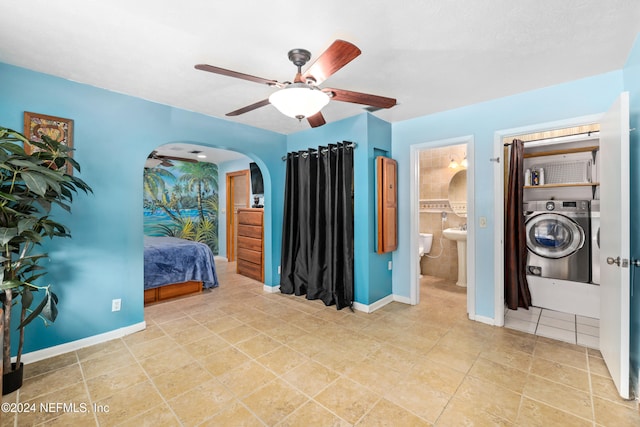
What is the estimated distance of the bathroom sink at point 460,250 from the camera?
4.11 m

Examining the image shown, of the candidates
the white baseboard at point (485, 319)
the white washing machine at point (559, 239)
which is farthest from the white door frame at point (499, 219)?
the white washing machine at point (559, 239)

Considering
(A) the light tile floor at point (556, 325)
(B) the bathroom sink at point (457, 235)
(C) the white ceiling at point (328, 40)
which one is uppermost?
(C) the white ceiling at point (328, 40)

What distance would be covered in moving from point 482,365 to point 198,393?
6.80 ft

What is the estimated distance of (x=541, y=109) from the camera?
8.66 ft

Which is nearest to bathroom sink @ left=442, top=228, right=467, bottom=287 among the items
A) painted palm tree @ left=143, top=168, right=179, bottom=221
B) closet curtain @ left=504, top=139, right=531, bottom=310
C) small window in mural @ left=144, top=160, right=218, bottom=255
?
closet curtain @ left=504, top=139, right=531, bottom=310

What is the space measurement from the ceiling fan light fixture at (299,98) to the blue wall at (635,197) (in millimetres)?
2075

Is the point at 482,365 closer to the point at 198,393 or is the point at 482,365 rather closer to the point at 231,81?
the point at 198,393

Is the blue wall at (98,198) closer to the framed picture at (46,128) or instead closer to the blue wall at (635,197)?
the framed picture at (46,128)

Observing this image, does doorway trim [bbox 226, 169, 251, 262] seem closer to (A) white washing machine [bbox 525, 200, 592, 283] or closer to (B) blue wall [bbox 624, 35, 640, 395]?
(A) white washing machine [bbox 525, 200, 592, 283]

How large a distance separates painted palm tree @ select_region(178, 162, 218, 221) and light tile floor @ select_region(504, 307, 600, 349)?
5.92 m

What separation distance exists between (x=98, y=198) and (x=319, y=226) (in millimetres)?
2268

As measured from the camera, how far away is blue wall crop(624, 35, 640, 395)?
6.19 feet

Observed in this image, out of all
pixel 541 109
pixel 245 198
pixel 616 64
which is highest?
pixel 616 64

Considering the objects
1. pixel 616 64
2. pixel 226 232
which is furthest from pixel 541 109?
pixel 226 232
